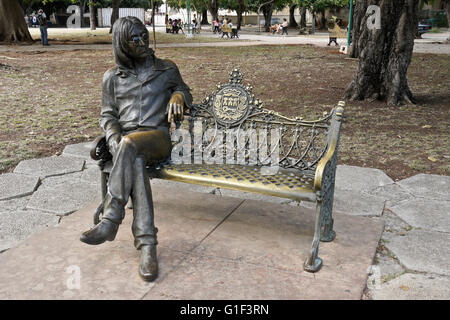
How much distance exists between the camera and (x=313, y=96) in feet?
31.6

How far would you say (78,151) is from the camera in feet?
18.9

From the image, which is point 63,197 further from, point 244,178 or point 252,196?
point 244,178

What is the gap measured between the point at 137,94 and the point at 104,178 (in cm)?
70

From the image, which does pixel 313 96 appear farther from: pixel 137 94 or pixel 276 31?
pixel 276 31

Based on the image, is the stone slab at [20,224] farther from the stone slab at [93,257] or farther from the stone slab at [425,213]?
the stone slab at [425,213]

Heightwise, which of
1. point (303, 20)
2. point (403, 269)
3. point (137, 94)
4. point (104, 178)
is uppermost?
point (303, 20)

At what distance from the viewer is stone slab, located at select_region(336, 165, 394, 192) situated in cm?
477

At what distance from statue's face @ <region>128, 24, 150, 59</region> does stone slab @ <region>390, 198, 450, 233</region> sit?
2612mm

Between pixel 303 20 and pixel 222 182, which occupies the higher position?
pixel 303 20

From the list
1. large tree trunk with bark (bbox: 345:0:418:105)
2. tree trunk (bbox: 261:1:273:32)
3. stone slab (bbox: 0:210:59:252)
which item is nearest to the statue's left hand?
stone slab (bbox: 0:210:59:252)

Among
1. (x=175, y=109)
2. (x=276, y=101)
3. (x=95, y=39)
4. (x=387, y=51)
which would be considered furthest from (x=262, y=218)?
(x=95, y=39)

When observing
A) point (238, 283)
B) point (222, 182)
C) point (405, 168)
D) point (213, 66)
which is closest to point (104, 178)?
point (222, 182)

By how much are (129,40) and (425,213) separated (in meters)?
2.93

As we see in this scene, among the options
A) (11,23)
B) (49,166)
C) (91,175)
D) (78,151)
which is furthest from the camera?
(11,23)
